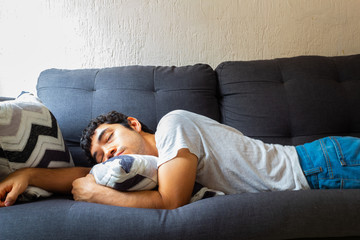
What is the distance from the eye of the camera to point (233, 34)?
181 cm

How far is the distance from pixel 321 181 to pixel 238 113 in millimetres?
547

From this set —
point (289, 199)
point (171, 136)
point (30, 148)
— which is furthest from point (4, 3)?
point (289, 199)

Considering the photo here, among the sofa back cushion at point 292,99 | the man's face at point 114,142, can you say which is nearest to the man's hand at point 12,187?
the man's face at point 114,142

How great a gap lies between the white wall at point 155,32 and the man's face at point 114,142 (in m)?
0.75

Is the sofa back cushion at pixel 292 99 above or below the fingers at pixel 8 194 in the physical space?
above

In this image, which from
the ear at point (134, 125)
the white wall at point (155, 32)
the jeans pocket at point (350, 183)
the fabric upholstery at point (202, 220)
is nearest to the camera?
the fabric upholstery at point (202, 220)

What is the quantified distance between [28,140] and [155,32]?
1084 mm

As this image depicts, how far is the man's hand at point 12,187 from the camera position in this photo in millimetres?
863

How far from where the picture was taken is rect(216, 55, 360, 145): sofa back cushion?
55.6 inches

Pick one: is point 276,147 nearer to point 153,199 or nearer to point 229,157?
point 229,157

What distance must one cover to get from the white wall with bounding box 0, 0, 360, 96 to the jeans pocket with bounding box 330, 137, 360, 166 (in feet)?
2.93

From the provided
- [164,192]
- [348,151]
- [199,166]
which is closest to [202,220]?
[164,192]

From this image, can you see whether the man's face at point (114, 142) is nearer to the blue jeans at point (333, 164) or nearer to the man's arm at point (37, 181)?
the man's arm at point (37, 181)

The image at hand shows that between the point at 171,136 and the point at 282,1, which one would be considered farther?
the point at 282,1
